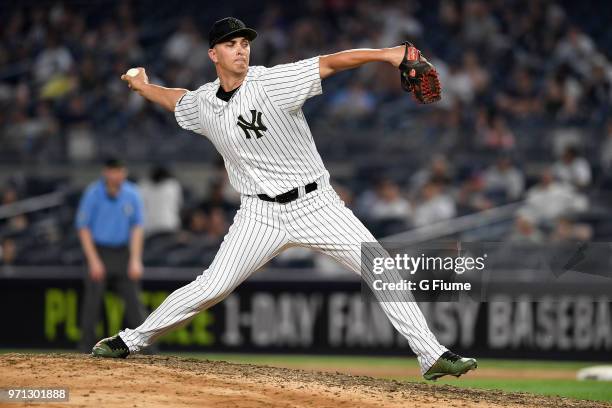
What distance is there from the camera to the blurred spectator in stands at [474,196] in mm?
13242

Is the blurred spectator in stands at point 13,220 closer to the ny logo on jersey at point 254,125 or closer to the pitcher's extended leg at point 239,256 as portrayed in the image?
the pitcher's extended leg at point 239,256

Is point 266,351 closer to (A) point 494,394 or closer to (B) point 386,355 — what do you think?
(B) point 386,355

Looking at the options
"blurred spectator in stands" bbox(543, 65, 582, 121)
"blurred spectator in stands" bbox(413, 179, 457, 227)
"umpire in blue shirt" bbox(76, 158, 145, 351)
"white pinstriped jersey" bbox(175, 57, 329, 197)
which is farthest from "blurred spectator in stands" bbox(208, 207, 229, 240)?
"white pinstriped jersey" bbox(175, 57, 329, 197)

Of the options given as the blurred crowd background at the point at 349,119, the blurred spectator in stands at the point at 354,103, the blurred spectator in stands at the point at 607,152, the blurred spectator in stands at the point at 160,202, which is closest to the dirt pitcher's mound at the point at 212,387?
the blurred crowd background at the point at 349,119

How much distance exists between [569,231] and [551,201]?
55 cm

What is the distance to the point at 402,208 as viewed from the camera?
13586mm

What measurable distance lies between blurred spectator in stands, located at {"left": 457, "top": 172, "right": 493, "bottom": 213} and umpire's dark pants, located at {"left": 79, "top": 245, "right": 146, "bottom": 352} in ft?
15.0

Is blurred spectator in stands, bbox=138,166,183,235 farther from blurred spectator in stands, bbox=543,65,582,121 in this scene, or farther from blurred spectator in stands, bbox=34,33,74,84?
blurred spectator in stands, bbox=543,65,582,121

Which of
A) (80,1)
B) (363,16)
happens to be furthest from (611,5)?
(80,1)

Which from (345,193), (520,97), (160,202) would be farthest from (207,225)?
(520,97)

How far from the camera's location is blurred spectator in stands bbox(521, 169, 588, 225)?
1274cm

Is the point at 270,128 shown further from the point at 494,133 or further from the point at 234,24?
the point at 494,133

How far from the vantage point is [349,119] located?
50.7 feet

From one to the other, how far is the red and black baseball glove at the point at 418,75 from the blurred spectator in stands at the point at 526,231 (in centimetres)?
653
